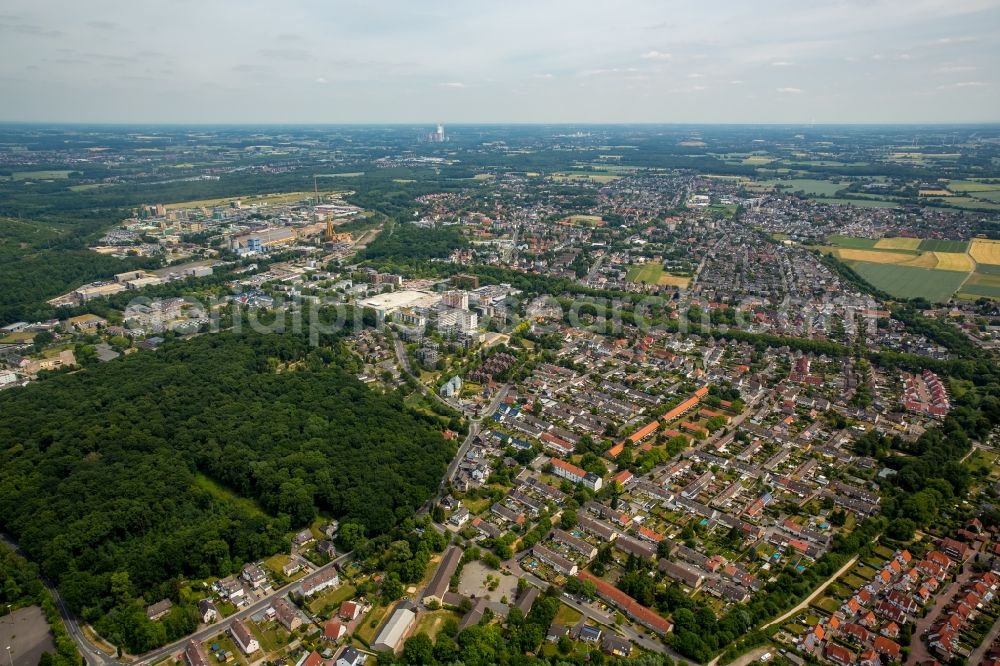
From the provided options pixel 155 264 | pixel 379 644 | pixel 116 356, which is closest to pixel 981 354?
pixel 379 644

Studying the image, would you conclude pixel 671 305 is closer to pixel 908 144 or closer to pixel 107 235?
pixel 107 235

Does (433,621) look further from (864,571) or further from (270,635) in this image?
(864,571)

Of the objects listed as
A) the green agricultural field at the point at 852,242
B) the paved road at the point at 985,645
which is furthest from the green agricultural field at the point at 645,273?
the paved road at the point at 985,645

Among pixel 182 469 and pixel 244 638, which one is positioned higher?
pixel 182 469

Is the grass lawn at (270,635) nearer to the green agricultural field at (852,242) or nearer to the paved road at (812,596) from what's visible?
the paved road at (812,596)

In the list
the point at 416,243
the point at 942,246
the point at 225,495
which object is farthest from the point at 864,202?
the point at 225,495

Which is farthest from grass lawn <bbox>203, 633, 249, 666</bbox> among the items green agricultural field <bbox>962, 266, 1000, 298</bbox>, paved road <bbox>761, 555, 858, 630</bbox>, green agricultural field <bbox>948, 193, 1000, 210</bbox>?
green agricultural field <bbox>948, 193, 1000, 210</bbox>
